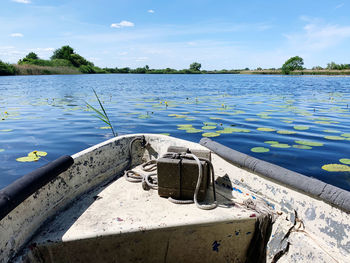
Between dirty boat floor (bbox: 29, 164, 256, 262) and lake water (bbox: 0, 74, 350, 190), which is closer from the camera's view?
dirty boat floor (bbox: 29, 164, 256, 262)

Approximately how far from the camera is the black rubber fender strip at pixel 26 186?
1426 millimetres

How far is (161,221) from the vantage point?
70.6 inches

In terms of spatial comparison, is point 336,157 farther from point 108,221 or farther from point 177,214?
point 108,221

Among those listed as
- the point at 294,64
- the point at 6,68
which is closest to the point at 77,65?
the point at 6,68

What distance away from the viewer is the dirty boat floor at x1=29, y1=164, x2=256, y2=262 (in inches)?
63.6

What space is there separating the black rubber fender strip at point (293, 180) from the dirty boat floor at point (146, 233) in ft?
1.29

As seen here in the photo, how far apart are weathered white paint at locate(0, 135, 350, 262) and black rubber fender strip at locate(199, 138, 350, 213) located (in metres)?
0.07

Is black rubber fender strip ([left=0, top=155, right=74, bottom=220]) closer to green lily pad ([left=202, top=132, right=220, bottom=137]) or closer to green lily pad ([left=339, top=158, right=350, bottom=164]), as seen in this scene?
green lily pad ([left=202, top=132, right=220, bottom=137])

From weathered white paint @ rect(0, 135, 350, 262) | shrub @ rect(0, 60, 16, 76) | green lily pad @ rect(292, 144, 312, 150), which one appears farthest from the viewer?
shrub @ rect(0, 60, 16, 76)

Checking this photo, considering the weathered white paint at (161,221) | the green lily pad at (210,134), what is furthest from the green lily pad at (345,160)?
the weathered white paint at (161,221)

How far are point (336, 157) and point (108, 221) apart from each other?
4757 mm

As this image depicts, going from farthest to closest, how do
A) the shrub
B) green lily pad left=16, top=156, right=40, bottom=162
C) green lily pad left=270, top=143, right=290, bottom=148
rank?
the shrub < green lily pad left=270, top=143, right=290, bottom=148 < green lily pad left=16, top=156, right=40, bottom=162

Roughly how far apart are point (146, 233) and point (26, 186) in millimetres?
892

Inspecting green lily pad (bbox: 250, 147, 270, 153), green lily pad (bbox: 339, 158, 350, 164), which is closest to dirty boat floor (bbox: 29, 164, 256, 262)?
green lily pad (bbox: 250, 147, 270, 153)
